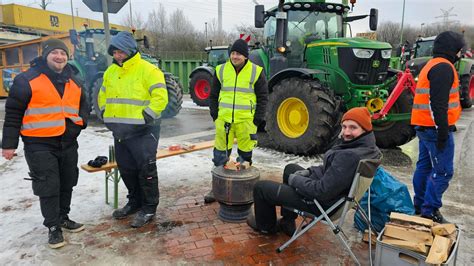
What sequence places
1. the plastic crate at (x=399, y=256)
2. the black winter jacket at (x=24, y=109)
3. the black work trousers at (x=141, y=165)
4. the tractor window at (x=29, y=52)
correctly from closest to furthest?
the plastic crate at (x=399, y=256)
the black winter jacket at (x=24, y=109)
the black work trousers at (x=141, y=165)
the tractor window at (x=29, y=52)

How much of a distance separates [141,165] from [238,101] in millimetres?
1243

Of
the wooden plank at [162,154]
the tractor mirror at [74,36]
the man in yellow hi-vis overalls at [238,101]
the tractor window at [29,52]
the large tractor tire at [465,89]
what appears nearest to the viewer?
the wooden plank at [162,154]

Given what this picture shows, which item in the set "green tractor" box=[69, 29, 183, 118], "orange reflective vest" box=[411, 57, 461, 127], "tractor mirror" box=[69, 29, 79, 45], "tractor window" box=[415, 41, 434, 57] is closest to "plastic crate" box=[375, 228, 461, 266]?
"orange reflective vest" box=[411, 57, 461, 127]

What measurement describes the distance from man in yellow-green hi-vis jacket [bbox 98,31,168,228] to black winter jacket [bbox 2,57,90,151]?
39 cm

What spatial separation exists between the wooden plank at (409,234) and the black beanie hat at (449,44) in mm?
1930


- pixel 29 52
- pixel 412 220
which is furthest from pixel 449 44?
pixel 29 52

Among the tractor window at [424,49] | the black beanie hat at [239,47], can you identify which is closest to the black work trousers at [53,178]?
the black beanie hat at [239,47]

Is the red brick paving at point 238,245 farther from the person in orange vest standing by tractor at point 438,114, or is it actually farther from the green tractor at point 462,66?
the green tractor at point 462,66

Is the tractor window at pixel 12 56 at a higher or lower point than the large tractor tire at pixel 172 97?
higher

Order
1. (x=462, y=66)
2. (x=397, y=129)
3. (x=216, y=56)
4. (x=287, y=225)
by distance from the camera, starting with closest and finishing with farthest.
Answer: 1. (x=287, y=225)
2. (x=397, y=129)
3. (x=462, y=66)
4. (x=216, y=56)

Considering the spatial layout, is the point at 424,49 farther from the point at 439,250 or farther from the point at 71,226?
the point at 71,226

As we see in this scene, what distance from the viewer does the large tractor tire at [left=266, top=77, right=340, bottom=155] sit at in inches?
236

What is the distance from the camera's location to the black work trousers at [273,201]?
3.04m

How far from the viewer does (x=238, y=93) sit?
3982mm
